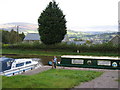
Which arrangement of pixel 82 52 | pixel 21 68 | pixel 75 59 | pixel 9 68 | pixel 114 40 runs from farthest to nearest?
pixel 114 40, pixel 82 52, pixel 75 59, pixel 21 68, pixel 9 68

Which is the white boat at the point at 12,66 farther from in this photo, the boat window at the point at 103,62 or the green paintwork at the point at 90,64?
the boat window at the point at 103,62

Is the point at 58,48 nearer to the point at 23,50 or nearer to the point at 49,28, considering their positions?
the point at 49,28

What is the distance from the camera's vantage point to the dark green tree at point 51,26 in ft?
156

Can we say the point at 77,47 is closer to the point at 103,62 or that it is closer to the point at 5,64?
the point at 103,62

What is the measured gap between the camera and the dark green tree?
47.6m

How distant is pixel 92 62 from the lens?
2217cm

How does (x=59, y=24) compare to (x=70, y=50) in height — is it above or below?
above

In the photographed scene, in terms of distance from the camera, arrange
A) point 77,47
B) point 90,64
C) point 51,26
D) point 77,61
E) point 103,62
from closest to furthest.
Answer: point 103,62
point 90,64
point 77,61
point 77,47
point 51,26

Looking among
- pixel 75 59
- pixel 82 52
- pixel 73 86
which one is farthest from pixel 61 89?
pixel 82 52

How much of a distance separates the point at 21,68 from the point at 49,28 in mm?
27787

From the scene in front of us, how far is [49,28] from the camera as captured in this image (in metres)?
47.6

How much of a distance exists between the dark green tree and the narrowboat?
81.8 ft

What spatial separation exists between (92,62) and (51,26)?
2674 centimetres

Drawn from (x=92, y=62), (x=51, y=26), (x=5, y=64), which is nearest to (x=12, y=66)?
(x=5, y=64)
